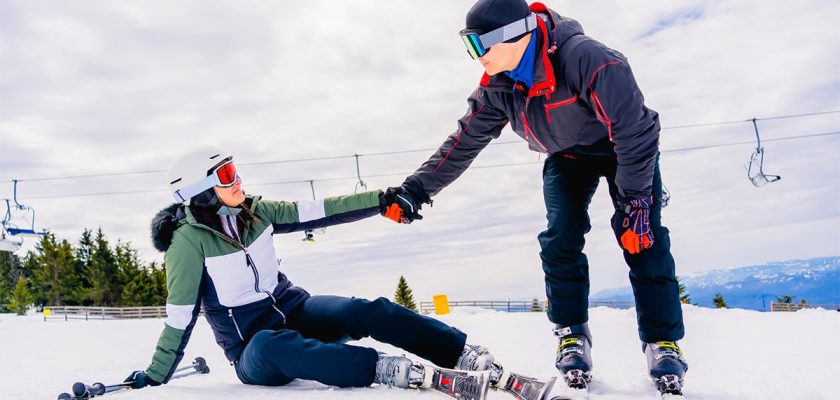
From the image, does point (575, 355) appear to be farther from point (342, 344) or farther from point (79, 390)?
point (79, 390)

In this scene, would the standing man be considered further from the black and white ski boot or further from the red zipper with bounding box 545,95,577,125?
the black and white ski boot

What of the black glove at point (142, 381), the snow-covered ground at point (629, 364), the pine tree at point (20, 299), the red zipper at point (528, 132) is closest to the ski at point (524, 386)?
the snow-covered ground at point (629, 364)

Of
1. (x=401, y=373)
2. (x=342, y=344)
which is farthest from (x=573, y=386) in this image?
(x=342, y=344)

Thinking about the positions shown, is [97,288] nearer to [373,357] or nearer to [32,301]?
[32,301]

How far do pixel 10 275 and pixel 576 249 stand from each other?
54093 millimetres

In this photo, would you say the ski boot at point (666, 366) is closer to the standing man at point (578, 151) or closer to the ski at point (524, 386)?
the standing man at point (578, 151)

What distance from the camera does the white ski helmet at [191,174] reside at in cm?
358

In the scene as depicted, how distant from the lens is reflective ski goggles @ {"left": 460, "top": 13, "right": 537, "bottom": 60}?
2.95 m

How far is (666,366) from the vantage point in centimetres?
285

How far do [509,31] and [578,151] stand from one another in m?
0.73

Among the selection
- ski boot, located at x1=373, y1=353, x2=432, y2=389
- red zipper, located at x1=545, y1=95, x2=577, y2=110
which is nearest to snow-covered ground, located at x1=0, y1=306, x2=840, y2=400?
ski boot, located at x1=373, y1=353, x2=432, y2=389

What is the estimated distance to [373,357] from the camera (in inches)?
115

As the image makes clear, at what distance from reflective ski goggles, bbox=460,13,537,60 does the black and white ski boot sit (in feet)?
4.83

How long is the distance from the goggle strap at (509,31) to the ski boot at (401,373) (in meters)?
1.57
